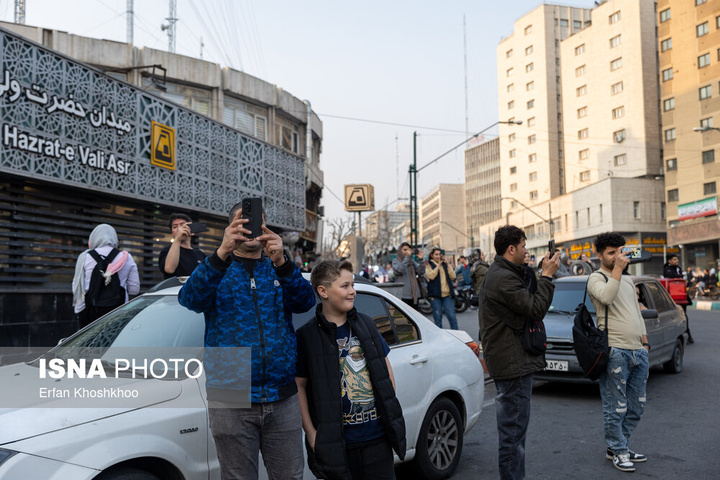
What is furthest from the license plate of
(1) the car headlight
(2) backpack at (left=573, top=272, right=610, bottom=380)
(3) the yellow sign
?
(3) the yellow sign

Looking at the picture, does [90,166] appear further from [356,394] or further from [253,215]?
[356,394]

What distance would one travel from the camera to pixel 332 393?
9.46ft

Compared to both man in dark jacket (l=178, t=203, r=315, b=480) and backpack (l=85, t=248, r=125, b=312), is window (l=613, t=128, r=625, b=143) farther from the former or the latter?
man in dark jacket (l=178, t=203, r=315, b=480)

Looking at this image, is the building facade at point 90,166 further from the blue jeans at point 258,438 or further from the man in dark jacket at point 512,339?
the man in dark jacket at point 512,339

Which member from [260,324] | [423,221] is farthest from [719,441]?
[423,221]

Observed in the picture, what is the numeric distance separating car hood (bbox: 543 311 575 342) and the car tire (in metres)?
6.23

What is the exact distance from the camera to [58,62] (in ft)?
36.4

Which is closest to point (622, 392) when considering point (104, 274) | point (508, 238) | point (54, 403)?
point (508, 238)

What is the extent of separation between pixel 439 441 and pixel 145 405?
2550 millimetres

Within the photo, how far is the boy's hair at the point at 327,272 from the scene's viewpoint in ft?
10.1

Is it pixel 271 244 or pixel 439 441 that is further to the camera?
pixel 439 441

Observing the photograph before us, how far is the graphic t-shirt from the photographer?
9.62 ft

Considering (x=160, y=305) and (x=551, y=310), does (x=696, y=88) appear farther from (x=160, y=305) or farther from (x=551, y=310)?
(x=160, y=305)

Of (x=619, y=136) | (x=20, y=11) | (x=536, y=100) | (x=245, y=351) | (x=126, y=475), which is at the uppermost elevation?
(x=536, y=100)
